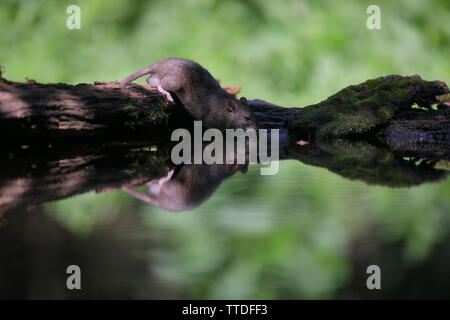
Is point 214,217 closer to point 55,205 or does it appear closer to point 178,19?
point 55,205

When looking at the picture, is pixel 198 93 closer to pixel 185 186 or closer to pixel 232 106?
pixel 232 106

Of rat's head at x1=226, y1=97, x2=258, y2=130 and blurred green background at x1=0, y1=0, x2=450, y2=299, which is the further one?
rat's head at x1=226, y1=97, x2=258, y2=130

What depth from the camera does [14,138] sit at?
3.46 meters

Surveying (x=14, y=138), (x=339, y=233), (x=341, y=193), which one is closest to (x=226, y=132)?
(x=14, y=138)

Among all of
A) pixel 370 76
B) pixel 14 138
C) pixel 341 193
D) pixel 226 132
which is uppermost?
pixel 370 76

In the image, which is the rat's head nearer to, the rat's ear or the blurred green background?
the rat's ear

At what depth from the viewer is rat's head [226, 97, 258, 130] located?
505 centimetres

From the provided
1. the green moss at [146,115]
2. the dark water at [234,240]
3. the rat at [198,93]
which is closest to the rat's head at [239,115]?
the rat at [198,93]

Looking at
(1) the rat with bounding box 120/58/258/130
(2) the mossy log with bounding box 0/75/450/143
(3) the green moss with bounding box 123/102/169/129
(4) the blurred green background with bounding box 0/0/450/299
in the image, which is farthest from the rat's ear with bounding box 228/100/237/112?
(4) the blurred green background with bounding box 0/0/450/299

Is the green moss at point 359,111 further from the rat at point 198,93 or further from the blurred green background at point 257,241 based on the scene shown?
the blurred green background at point 257,241

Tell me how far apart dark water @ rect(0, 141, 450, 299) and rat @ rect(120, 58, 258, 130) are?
2.13 m

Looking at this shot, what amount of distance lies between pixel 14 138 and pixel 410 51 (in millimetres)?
6540

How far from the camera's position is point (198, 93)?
190 inches

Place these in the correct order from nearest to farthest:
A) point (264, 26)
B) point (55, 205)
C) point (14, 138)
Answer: point (55, 205) → point (14, 138) → point (264, 26)
